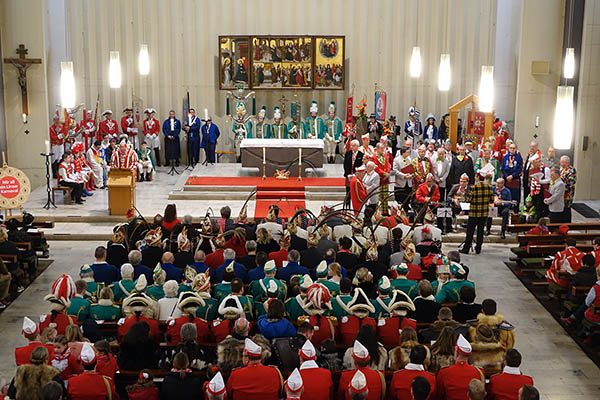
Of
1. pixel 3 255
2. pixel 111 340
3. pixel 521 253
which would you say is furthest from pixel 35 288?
pixel 521 253

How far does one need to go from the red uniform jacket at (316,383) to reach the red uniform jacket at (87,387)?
1.80 metres

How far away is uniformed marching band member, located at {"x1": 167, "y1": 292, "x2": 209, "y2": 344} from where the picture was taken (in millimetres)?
8977

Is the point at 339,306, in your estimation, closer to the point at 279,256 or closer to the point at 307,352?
the point at 307,352

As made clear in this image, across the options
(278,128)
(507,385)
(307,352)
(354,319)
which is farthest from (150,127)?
(507,385)

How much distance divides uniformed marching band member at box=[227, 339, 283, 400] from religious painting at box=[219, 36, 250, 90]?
1721cm

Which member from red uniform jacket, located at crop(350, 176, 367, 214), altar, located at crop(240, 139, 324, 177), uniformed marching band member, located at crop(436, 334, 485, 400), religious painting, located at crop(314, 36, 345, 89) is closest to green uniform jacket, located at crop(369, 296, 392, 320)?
uniformed marching band member, located at crop(436, 334, 485, 400)

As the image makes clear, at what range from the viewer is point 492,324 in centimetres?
891

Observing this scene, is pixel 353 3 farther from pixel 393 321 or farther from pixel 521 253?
pixel 393 321

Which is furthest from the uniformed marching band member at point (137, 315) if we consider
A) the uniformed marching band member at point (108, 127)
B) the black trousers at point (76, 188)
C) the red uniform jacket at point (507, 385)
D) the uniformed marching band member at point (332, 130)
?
the uniformed marching band member at point (332, 130)

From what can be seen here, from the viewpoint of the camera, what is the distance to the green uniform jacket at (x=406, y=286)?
32.9 feet

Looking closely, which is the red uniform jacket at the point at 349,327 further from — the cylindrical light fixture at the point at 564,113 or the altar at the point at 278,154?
the altar at the point at 278,154

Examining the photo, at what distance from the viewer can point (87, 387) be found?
7410 mm

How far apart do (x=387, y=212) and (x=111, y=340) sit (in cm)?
861

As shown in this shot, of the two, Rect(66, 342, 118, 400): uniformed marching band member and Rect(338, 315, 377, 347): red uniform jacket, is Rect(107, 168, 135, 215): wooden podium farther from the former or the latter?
Rect(66, 342, 118, 400): uniformed marching band member
